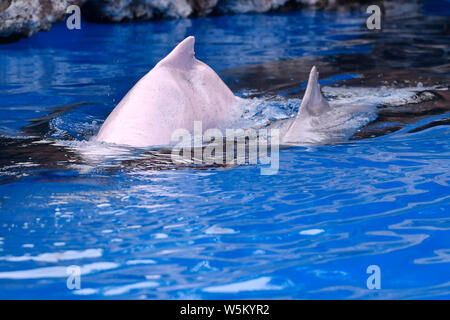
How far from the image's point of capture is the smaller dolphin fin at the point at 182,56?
4.09 meters

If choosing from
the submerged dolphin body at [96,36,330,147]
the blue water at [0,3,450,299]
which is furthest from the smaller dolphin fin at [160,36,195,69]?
the blue water at [0,3,450,299]

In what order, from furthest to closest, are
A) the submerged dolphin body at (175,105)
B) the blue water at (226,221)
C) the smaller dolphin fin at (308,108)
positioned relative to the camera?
the smaller dolphin fin at (308,108) < the submerged dolphin body at (175,105) < the blue water at (226,221)

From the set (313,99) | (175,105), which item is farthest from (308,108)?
(175,105)

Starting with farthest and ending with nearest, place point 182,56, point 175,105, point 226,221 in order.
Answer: point 182,56, point 175,105, point 226,221

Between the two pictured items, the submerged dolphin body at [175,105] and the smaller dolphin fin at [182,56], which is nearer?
the submerged dolphin body at [175,105]

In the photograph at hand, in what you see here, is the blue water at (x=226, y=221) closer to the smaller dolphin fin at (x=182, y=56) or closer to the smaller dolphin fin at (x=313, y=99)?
the smaller dolphin fin at (x=313, y=99)

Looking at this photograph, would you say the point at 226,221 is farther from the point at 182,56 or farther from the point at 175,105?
the point at 182,56

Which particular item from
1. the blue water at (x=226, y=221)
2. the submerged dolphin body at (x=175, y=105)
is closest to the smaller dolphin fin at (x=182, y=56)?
the submerged dolphin body at (x=175, y=105)

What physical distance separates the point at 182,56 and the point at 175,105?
0.47 meters

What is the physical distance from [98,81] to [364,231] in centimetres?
422

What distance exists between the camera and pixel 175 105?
3.86 metres

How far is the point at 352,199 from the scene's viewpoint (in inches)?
115

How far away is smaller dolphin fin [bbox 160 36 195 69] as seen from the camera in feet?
13.4
